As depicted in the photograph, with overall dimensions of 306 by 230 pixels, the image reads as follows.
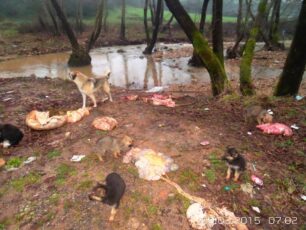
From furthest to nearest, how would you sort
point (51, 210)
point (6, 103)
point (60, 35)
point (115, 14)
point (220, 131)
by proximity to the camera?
point (115, 14) < point (60, 35) < point (6, 103) < point (220, 131) < point (51, 210)

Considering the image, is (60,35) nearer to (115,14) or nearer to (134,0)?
(115,14)

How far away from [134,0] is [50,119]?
44495mm

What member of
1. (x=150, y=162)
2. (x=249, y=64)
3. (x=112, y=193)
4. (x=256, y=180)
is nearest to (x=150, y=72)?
(x=249, y=64)

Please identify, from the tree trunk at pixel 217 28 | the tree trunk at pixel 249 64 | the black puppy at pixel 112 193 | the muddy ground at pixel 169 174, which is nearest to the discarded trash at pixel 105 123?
the muddy ground at pixel 169 174

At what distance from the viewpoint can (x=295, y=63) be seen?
6.70 m

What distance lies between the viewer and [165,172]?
4230 millimetres

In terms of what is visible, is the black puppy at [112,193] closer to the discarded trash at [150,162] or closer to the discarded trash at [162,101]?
the discarded trash at [150,162]

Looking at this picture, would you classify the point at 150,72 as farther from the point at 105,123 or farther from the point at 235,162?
the point at 235,162

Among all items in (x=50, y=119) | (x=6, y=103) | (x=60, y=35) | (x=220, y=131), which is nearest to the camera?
(x=220, y=131)

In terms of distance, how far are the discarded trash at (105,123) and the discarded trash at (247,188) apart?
250cm

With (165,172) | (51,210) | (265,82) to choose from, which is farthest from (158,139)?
(265,82)

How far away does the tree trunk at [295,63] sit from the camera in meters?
6.35

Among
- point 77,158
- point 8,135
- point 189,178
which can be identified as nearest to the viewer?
point 189,178

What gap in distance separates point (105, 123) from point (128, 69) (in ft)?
31.8
